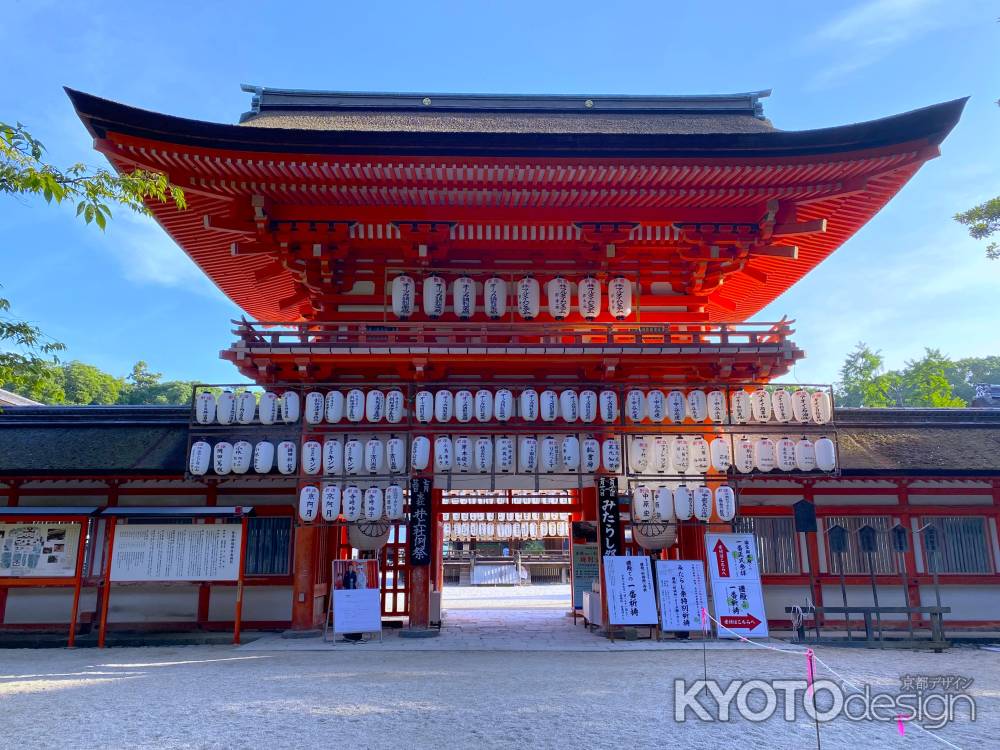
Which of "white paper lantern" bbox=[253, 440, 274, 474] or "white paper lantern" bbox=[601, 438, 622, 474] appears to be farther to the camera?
"white paper lantern" bbox=[601, 438, 622, 474]

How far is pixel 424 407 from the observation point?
13.2 metres

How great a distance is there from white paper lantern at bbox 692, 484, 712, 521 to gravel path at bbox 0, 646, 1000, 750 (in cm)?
250

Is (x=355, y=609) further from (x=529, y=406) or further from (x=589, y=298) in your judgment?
(x=589, y=298)

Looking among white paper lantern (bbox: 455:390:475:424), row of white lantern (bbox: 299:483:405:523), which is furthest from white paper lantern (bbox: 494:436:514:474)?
row of white lantern (bbox: 299:483:405:523)

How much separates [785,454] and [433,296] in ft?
25.3

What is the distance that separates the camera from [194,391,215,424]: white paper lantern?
44.0ft

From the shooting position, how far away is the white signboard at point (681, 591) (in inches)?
492

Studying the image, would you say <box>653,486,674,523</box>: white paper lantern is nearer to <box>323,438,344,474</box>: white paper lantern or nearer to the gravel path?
the gravel path

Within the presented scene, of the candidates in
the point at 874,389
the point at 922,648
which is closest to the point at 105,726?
the point at 922,648

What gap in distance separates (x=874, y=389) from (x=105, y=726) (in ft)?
185

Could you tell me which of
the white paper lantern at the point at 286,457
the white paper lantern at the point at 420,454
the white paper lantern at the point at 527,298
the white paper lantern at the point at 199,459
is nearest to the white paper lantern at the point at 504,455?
the white paper lantern at the point at 420,454

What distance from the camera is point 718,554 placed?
1280 cm

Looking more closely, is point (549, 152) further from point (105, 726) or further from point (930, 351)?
point (930, 351)

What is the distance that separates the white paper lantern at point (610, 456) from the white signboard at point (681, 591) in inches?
75.8
